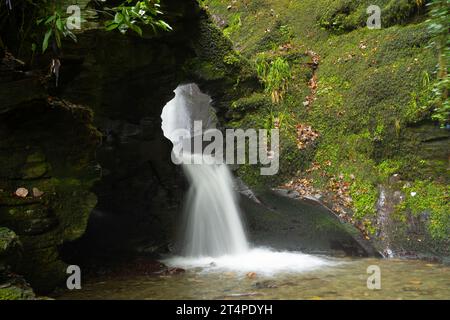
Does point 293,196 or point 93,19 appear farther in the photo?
point 293,196

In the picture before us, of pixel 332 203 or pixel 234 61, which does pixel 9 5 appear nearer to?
pixel 234 61

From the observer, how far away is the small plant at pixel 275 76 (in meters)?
10.4

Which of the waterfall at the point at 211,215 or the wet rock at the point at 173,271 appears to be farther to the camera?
the waterfall at the point at 211,215

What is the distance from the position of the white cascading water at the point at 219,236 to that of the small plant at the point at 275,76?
2.33m

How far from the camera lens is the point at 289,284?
5664mm

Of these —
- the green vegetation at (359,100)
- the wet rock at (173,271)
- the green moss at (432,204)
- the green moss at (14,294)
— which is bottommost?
the wet rock at (173,271)

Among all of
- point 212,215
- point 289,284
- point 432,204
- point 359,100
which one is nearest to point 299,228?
point 212,215

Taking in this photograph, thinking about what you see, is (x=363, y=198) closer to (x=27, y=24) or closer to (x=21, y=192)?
(x=21, y=192)

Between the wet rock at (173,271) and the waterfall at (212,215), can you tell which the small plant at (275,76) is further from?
the wet rock at (173,271)

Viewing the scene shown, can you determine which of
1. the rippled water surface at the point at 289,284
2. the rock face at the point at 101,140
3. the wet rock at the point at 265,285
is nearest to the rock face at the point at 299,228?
the rippled water surface at the point at 289,284

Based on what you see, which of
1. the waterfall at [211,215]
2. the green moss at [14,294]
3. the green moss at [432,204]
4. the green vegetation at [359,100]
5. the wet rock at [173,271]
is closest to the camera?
the green moss at [14,294]

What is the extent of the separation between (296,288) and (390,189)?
11.6 ft

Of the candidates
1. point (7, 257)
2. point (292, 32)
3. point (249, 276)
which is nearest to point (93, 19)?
point (7, 257)

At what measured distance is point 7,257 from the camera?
4.37 m
